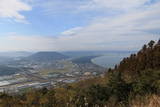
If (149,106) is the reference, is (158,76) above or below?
below

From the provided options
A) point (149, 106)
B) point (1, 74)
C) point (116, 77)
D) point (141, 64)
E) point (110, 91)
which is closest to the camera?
point (149, 106)

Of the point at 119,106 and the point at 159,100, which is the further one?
the point at 119,106

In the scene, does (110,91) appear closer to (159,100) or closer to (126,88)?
(126,88)

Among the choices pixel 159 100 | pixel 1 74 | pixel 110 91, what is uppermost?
pixel 159 100

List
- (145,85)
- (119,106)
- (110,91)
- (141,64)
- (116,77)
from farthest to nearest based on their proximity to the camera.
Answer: (141,64), (116,77), (110,91), (145,85), (119,106)

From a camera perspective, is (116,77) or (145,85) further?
(116,77)

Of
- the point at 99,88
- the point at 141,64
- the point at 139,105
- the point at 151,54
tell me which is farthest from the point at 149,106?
the point at 151,54

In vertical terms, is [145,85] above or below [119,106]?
below

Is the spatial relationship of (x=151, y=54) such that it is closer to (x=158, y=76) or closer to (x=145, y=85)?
(x=158, y=76)

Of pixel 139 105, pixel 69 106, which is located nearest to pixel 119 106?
pixel 139 105
